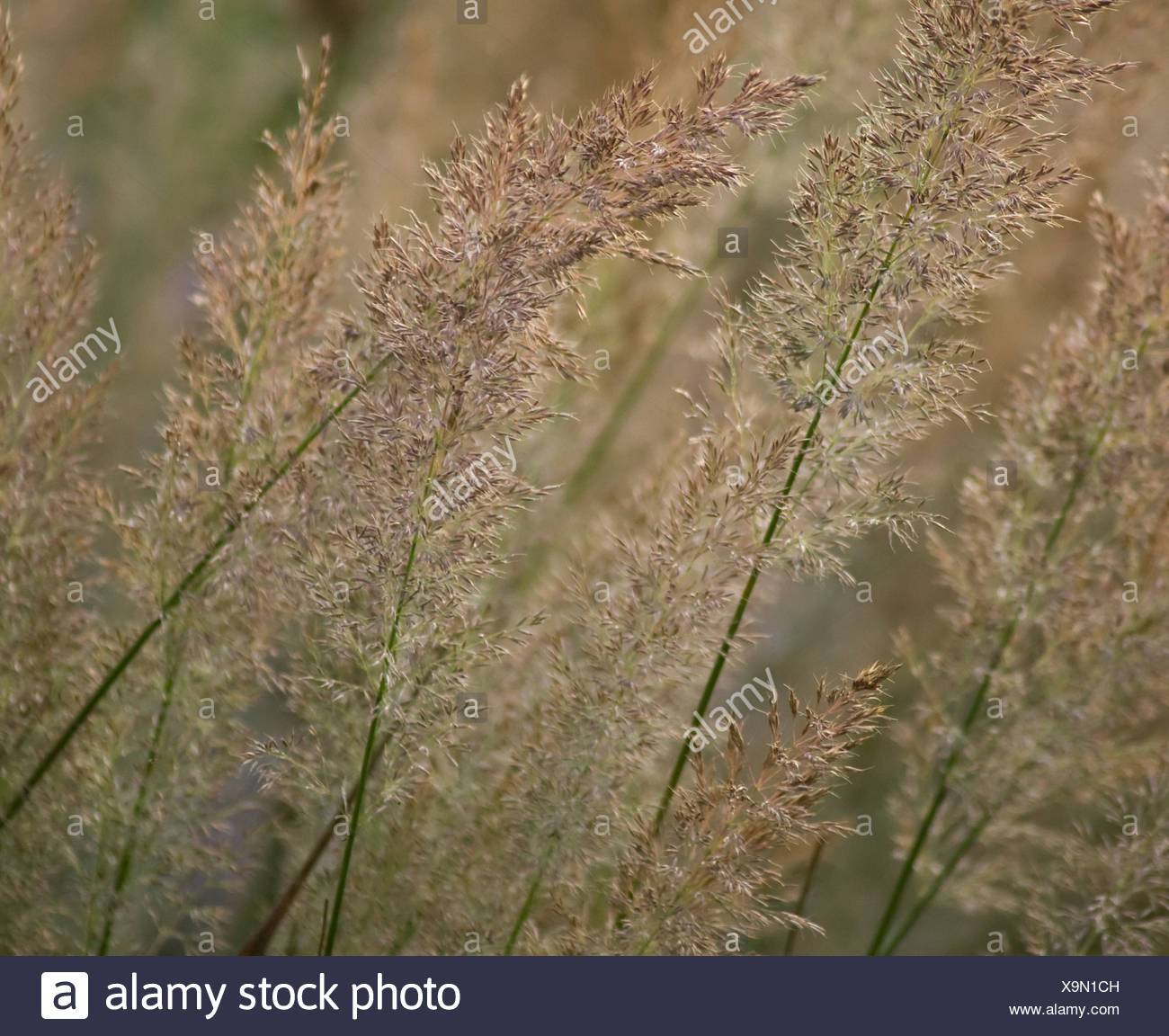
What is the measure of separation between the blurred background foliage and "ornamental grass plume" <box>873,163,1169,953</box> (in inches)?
17.1

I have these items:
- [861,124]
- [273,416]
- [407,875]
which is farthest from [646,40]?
[407,875]

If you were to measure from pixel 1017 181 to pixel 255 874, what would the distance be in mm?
1350

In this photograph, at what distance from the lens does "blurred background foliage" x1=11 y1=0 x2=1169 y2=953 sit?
187 centimetres

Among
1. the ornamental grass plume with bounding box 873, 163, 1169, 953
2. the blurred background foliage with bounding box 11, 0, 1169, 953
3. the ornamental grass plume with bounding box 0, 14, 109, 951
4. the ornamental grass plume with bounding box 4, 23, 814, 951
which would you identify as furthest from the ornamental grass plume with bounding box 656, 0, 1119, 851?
the ornamental grass plume with bounding box 0, 14, 109, 951

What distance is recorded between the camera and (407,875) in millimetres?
1435

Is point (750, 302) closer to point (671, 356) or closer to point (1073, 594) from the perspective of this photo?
point (1073, 594)

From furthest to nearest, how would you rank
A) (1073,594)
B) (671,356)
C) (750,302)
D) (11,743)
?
(671,356) < (1073,594) < (11,743) < (750,302)

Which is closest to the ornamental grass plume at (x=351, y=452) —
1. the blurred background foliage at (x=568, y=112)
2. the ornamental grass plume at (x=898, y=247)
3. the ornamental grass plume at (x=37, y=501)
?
the ornamental grass plume at (x=37, y=501)

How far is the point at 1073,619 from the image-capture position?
1.47 metres
